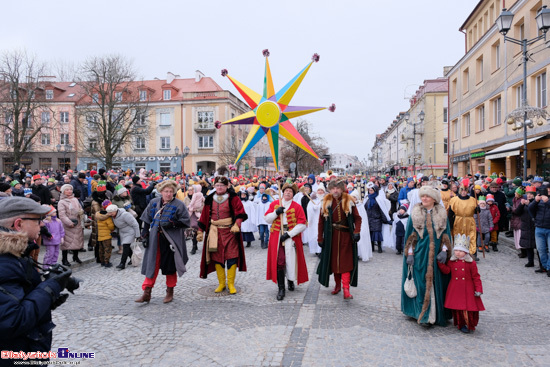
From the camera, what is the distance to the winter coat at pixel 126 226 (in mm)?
8422

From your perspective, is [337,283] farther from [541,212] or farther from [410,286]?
[541,212]

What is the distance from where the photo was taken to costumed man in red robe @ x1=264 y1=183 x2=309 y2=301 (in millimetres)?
6207

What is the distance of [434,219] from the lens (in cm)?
492

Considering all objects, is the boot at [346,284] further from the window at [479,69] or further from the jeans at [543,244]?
the window at [479,69]

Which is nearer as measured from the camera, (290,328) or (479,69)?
(290,328)

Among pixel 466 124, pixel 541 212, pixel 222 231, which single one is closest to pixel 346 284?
pixel 222 231

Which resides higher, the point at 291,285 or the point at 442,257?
the point at 442,257

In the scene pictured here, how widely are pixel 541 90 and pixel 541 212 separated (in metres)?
11.5

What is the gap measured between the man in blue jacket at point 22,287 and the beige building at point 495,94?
47.3ft

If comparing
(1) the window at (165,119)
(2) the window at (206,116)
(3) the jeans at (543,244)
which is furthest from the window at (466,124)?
(1) the window at (165,119)

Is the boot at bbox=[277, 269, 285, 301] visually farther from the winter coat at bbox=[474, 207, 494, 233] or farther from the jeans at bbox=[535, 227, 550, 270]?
the winter coat at bbox=[474, 207, 494, 233]

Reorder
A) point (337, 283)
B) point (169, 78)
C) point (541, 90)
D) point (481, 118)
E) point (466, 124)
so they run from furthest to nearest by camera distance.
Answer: point (169, 78), point (466, 124), point (481, 118), point (541, 90), point (337, 283)

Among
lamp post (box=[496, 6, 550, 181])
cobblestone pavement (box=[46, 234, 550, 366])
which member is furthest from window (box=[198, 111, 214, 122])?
cobblestone pavement (box=[46, 234, 550, 366])

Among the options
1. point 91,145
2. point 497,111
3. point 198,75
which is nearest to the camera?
point 497,111
